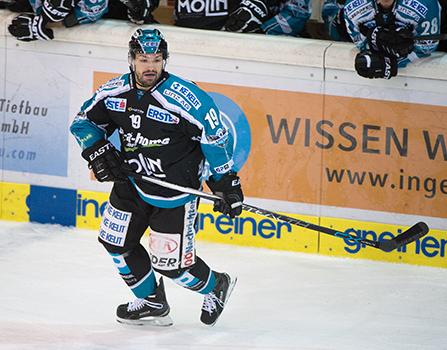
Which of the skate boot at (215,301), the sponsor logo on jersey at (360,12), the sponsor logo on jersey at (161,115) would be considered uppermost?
the sponsor logo on jersey at (360,12)

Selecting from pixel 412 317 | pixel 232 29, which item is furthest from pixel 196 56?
pixel 412 317

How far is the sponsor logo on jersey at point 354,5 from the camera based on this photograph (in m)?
6.60

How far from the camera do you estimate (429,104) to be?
6.55 meters

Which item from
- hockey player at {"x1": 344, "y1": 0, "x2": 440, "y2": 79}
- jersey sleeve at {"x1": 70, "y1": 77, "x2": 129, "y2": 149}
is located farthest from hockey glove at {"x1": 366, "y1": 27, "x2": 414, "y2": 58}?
jersey sleeve at {"x1": 70, "y1": 77, "x2": 129, "y2": 149}

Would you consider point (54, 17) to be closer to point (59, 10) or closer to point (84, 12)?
point (59, 10)

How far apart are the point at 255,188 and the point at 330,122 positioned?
550 millimetres

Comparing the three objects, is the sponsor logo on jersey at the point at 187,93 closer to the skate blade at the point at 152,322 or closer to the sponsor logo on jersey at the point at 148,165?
the sponsor logo on jersey at the point at 148,165

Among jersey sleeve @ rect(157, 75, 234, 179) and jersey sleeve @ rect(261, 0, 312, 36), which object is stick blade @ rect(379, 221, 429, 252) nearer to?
jersey sleeve @ rect(157, 75, 234, 179)

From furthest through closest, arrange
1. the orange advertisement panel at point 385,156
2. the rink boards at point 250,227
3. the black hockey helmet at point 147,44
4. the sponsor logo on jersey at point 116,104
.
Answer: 1. the rink boards at point 250,227
2. the orange advertisement panel at point 385,156
3. the sponsor logo on jersey at point 116,104
4. the black hockey helmet at point 147,44

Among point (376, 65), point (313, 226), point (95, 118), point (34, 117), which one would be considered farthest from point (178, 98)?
point (34, 117)

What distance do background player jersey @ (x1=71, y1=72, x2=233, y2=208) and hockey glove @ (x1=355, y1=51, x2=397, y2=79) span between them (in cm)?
123

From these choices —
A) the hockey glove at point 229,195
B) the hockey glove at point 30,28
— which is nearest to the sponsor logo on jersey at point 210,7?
the hockey glove at point 30,28

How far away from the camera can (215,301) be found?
582 centimetres

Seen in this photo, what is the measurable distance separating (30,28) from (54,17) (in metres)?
0.14
